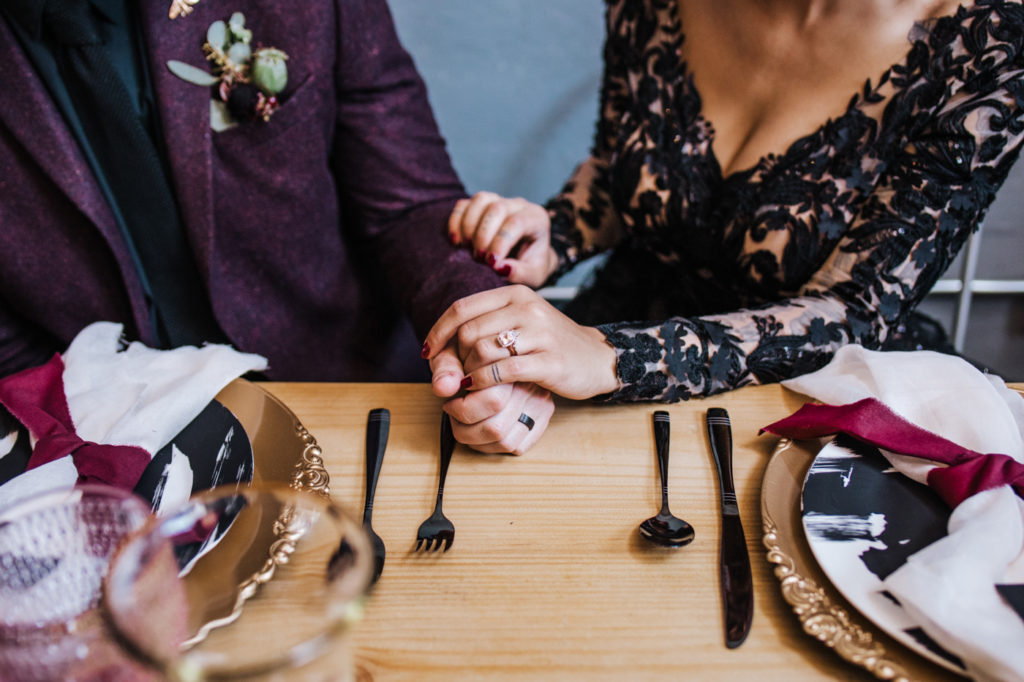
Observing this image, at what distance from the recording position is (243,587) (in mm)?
440

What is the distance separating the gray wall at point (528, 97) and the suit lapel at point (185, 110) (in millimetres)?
1196

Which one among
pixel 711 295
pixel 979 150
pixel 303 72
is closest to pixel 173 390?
pixel 303 72

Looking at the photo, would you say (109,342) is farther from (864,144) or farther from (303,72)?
(864,144)

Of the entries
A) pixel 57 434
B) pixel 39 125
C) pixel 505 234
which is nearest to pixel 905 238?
pixel 505 234

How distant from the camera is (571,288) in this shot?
232 centimetres

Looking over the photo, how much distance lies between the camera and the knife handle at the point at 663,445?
2.02 ft

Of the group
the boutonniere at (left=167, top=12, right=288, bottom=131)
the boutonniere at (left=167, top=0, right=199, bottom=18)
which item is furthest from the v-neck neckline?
the boutonniere at (left=167, top=0, right=199, bottom=18)

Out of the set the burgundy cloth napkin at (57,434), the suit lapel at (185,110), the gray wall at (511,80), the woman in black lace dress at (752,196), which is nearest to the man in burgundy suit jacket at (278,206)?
the suit lapel at (185,110)

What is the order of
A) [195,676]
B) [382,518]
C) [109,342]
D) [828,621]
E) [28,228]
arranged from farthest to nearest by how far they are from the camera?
[28,228] < [109,342] < [382,518] < [828,621] < [195,676]

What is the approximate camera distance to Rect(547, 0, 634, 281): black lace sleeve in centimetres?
124

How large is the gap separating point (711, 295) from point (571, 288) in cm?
116

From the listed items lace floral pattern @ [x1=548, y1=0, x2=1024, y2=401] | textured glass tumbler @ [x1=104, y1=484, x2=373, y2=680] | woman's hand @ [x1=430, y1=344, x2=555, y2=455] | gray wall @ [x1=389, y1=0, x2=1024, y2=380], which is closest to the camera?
textured glass tumbler @ [x1=104, y1=484, x2=373, y2=680]

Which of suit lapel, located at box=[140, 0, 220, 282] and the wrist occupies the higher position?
suit lapel, located at box=[140, 0, 220, 282]

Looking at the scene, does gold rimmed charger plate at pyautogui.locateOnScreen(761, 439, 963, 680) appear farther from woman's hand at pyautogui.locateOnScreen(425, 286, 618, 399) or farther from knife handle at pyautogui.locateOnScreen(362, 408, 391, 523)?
knife handle at pyautogui.locateOnScreen(362, 408, 391, 523)
